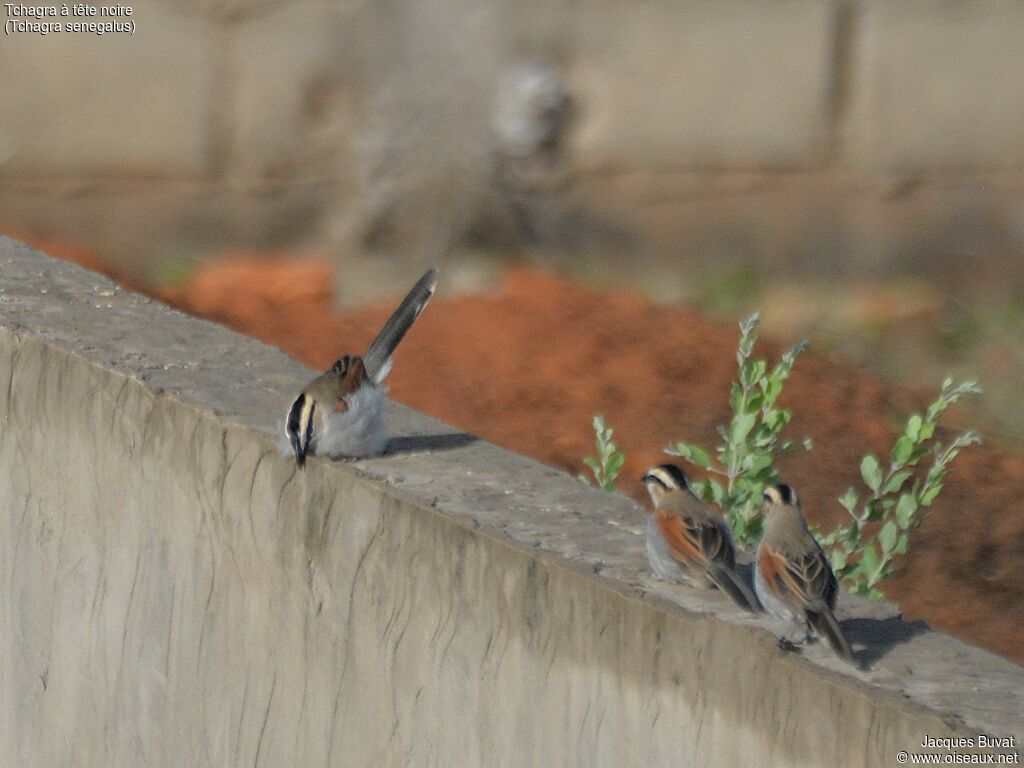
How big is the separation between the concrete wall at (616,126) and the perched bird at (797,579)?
404cm

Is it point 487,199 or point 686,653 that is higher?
point 487,199

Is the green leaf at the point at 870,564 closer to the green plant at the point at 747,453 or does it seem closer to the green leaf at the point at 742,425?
the green plant at the point at 747,453

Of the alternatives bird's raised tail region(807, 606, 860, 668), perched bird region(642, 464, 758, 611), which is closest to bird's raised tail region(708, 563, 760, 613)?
perched bird region(642, 464, 758, 611)

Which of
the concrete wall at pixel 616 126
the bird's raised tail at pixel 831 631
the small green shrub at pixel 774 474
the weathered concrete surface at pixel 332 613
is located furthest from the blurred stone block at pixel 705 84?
the bird's raised tail at pixel 831 631

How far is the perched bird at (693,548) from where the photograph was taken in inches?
146

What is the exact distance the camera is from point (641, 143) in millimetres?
8250

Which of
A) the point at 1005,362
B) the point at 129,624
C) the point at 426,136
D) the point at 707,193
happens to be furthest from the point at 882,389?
the point at 129,624

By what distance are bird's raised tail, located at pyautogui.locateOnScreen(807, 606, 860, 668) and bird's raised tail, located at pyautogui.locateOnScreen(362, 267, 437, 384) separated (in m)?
1.61

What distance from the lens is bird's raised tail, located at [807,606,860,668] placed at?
11.2 feet

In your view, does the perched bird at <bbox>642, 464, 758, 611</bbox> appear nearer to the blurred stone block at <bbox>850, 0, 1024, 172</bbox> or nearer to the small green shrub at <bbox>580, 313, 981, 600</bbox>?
the small green shrub at <bbox>580, 313, 981, 600</bbox>

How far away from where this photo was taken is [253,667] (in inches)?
170

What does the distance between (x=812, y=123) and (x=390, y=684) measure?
4.94 metres

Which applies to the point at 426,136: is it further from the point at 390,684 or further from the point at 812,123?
the point at 390,684

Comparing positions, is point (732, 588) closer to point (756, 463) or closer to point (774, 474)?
point (756, 463)
